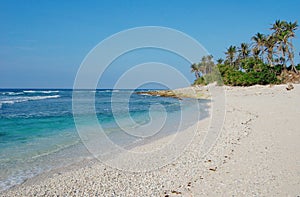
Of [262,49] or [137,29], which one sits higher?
[262,49]

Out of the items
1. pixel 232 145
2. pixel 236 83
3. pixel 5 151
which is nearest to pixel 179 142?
pixel 232 145

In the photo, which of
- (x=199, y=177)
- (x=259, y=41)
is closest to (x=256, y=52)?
(x=259, y=41)

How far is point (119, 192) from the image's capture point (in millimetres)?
5137

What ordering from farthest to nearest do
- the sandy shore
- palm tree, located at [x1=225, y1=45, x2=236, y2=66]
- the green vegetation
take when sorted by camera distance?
palm tree, located at [x1=225, y1=45, x2=236, y2=66]
the green vegetation
the sandy shore

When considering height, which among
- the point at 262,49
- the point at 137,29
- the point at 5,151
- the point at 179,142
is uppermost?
the point at 262,49

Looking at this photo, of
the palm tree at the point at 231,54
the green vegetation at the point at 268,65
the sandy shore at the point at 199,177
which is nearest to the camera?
the sandy shore at the point at 199,177

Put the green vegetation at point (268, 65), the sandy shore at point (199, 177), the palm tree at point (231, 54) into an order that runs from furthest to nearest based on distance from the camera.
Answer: the palm tree at point (231, 54), the green vegetation at point (268, 65), the sandy shore at point (199, 177)

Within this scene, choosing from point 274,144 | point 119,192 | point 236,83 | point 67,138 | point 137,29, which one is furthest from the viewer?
point 236,83

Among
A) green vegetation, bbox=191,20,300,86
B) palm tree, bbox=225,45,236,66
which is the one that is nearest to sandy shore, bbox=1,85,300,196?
green vegetation, bbox=191,20,300,86

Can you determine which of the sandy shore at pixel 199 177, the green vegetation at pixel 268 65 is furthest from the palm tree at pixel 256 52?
the sandy shore at pixel 199 177

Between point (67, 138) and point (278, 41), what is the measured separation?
5257 cm

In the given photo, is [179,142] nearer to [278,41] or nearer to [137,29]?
[137,29]

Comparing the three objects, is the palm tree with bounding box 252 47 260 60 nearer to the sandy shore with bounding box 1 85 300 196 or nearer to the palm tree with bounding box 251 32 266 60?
the palm tree with bounding box 251 32 266 60

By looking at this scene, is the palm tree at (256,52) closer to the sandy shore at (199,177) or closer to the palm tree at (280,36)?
the palm tree at (280,36)
